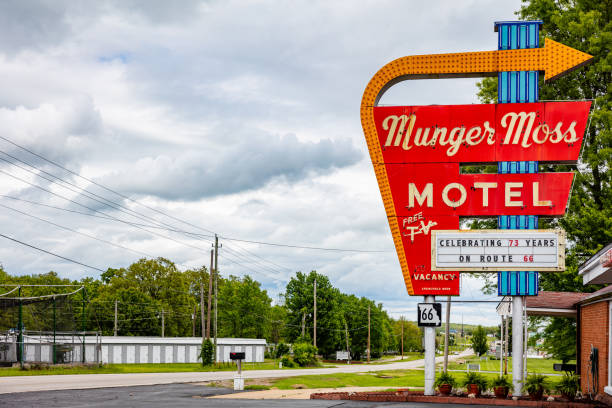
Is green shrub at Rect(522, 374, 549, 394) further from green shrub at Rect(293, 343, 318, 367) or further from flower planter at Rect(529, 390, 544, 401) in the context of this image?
green shrub at Rect(293, 343, 318, 367)

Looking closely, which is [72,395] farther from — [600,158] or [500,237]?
[600,158]

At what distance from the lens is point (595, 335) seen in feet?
77.9

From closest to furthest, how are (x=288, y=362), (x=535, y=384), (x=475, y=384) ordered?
1. (x=535, y=384)
2. (x=475, y=384)
3. (x=288, y=362)

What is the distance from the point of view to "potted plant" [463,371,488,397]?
23125 millimetres

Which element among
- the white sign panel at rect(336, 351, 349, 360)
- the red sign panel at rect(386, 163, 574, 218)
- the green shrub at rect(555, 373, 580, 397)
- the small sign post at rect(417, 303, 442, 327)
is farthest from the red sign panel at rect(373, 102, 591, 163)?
the white sign panel at rect(336, 351, 349, 360)

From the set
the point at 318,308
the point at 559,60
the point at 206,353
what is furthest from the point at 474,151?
the point at 318,308

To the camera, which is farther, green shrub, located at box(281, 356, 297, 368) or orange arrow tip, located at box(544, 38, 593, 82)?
green shrub, located at box(281, 356, 297, 368)

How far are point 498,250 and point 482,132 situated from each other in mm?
4368

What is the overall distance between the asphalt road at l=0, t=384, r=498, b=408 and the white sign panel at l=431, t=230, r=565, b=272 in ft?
16.2

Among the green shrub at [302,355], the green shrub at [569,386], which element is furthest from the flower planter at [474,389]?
the green shrub at [302,355]

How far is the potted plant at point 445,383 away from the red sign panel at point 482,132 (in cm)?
797

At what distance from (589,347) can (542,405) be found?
205 inches

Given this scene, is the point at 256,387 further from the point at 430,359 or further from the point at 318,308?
the point at 318,308

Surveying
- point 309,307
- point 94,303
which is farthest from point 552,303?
point 94,303
